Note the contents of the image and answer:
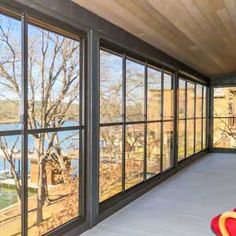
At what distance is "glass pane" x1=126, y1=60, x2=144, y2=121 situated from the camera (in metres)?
5.05

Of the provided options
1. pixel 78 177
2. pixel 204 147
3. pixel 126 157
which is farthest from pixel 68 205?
pixel 204 147

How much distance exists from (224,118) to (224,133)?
497 mm

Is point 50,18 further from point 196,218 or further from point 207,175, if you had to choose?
point 207,175

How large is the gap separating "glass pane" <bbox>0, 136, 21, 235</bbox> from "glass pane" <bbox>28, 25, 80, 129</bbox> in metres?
0.30

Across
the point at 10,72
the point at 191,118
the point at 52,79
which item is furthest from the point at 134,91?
the point at 191,118

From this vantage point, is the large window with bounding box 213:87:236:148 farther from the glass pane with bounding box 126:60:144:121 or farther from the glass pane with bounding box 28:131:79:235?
the glass pane with bounding box 28:131:79:235

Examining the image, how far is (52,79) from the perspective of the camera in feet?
10.7

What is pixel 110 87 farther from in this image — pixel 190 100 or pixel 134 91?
pixel 190 100

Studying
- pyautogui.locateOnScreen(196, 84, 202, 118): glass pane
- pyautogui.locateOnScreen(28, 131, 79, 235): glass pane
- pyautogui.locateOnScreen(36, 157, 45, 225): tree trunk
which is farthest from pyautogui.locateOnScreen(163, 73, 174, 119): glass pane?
pyautogui.locateOnScreen(36, 157, 45, 225): tree trunk

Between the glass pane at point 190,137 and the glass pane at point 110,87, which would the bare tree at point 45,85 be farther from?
the glass pane at point 190,137

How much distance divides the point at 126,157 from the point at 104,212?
1.07m

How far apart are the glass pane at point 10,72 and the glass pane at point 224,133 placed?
911 centimetres

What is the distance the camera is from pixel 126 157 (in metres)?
5.04

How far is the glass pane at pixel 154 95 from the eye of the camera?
5.95m
